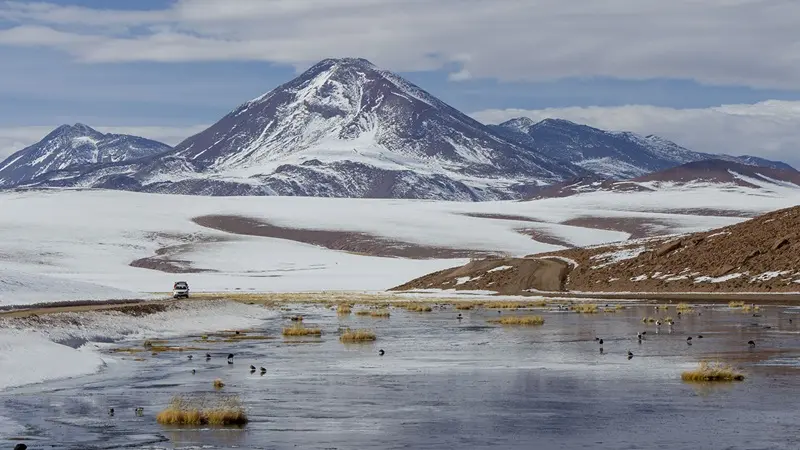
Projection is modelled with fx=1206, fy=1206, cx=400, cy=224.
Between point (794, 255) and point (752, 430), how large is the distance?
76.0 m

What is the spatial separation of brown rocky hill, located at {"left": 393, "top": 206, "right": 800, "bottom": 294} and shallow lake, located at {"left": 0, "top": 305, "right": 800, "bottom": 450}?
46.9m

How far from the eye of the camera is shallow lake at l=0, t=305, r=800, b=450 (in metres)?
23.2

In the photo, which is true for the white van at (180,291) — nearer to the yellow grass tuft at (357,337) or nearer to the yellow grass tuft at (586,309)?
the yellow grass tuft at (586,309)

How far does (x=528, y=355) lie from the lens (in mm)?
41156

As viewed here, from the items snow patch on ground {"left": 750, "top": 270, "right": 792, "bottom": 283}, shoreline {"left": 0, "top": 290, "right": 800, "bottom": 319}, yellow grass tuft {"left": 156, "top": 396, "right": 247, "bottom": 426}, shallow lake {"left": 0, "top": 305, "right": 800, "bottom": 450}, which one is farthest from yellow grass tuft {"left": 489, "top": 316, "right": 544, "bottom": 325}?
snow patch on ground {"left": 750, "top": 270, "right": 792, "bottom": 283}

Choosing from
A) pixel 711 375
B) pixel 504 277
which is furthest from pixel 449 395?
pixel 504 277

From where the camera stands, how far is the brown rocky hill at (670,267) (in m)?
96.2

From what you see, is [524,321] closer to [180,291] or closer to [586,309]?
[586,309]

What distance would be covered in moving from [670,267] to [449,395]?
8005cm

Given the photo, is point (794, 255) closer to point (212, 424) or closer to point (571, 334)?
point (571, 334)

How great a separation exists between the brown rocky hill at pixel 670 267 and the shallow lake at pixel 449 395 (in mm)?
46920

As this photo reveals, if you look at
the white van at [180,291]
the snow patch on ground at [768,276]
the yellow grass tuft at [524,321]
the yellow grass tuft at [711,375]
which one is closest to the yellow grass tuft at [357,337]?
the yellow grass tuft at [524,321]

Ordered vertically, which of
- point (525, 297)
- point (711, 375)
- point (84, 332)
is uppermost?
point (525, 297)

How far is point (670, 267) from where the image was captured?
10669cm
